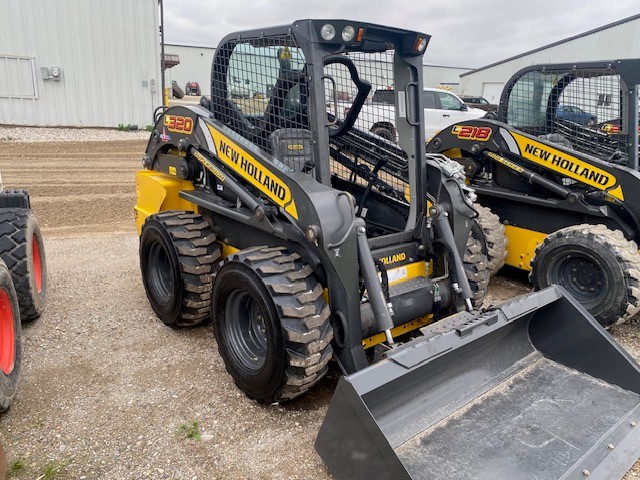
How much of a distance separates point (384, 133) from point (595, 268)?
219 cm

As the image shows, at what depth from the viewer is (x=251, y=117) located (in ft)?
12.0

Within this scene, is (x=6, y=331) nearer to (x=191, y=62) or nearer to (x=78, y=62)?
(x=78, y=62)

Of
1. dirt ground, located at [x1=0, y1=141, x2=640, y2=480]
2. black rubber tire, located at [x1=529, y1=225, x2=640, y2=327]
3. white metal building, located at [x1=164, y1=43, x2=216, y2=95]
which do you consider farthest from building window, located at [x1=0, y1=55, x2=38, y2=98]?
white metal building, located at [x1=164, y1=43, x2=216, y2=95]

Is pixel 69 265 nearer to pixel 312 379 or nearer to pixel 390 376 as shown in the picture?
pixel 312 379

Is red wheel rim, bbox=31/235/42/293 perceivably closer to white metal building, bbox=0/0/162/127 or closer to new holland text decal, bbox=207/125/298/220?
new holland text decal, bbox=207/125/298/220

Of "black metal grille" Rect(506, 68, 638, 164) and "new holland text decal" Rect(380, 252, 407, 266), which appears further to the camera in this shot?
"black metal grille" Rect(506, 68, 638, 164)

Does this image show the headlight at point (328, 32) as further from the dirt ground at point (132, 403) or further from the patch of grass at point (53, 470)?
the patch of grass at point (53, 470)

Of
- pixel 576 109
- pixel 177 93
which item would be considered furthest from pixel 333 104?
pixel 177 93

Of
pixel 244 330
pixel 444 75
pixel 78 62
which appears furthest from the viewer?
pixel 444 75

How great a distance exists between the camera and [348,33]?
9.66ft

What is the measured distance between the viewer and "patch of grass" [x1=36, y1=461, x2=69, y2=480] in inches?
103

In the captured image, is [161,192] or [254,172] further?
[161,192]

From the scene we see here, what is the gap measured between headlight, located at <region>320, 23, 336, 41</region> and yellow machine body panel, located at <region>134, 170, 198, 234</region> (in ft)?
6.26

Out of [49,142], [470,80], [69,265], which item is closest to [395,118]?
[69,265]
